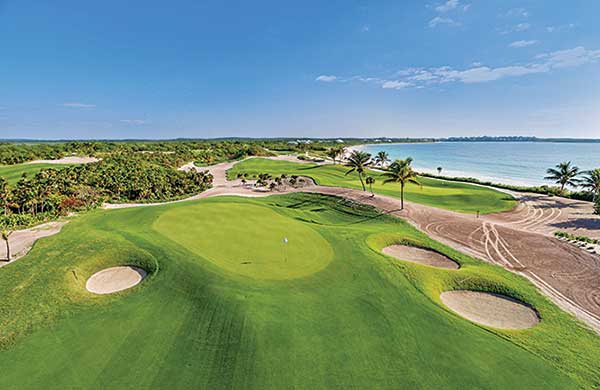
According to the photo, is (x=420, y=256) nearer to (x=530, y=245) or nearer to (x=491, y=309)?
(x=491, y=309)

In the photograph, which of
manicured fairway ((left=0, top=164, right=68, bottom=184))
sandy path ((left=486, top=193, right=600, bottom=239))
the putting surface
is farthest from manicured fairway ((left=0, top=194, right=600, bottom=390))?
manicured fairway ((left=0, top=164, right=68, bottom=184))

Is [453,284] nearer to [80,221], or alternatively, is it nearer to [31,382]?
[31,382]

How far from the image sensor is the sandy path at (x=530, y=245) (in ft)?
48.4

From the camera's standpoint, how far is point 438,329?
455 inches

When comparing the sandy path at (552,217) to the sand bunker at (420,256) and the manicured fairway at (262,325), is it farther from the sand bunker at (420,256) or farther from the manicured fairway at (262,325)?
the manicured fairway at (262,325)

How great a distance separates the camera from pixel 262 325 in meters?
11.5

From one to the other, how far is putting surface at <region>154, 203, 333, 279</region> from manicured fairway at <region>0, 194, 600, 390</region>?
0.53 feet

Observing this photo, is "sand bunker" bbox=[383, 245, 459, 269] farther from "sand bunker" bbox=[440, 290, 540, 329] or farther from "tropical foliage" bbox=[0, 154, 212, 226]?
"tropical foliage" bbox=[0, 154, 212, 226]

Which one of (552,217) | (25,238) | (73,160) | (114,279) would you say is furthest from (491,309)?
(73,160)

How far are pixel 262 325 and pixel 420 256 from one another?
13.8 meters

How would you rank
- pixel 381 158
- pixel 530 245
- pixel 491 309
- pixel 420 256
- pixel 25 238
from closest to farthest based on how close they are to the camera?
pixel 491 309, pixel 420 256, pixel 25 238, pixel 530 245, pixel 381 158

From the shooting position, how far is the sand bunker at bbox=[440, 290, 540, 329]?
12.8 meters

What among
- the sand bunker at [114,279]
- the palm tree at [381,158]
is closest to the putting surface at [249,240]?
the sand bunker at [114,279]

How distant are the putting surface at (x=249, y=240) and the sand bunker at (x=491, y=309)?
24.8 ft
